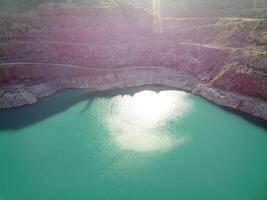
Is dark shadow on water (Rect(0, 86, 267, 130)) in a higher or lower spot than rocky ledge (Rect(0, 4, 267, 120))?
lower

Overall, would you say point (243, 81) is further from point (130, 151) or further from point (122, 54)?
point (122, 54)

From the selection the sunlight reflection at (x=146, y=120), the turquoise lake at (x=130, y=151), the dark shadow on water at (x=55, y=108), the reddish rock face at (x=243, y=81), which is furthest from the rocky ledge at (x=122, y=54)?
the sunlight reflection at (x=146, y=120)

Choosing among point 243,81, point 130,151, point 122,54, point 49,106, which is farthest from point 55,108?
point 243,81

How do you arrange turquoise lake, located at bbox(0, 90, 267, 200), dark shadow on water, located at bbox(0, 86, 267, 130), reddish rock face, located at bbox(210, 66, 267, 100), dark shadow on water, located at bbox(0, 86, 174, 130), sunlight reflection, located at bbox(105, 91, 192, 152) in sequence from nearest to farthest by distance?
turquoise lake, located at bbox(0, 90, 267, 200)
sunlight reflection, located at bbox(105, 91, 192, 152)
dark shadow on water, located at bbox(0, 86, 267, 130)
dark shadow on water, located at bbox(0, 86, 174, 130)
reddish rock face, located at bbox(210, 66, 267, 100)

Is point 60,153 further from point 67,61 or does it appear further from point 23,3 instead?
point 23,3

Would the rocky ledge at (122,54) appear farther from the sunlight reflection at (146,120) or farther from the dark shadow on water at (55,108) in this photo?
the sunlight reflection at (146,120)

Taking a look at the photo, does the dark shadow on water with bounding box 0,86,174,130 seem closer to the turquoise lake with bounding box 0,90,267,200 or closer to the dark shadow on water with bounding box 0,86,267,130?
the dark shadow on water with bounding box 0,86,267,130

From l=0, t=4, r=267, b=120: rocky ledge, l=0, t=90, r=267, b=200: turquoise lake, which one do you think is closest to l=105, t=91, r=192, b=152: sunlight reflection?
l=0, t=90, r=267, b=200: turquoise lake
